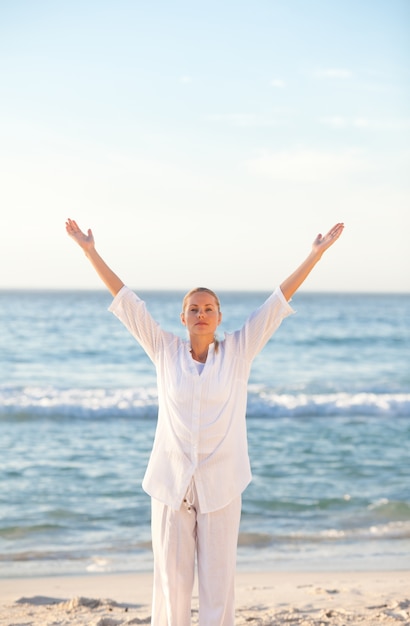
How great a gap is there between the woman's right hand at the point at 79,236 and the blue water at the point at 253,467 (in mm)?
3422

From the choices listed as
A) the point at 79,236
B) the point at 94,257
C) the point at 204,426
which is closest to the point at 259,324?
the point at 204,426

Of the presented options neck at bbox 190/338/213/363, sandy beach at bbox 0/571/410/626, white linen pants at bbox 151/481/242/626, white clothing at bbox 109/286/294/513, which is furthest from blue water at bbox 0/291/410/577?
neck at bbox 190/338/213/363

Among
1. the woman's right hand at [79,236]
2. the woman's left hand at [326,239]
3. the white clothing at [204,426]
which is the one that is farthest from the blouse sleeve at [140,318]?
the woman's left hand at [326,239]

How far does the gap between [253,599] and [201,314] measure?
8.90 feet

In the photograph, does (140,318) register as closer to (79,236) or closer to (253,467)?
(79,236)

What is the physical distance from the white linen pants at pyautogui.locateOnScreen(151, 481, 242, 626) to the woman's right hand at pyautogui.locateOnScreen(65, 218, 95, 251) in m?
1.21

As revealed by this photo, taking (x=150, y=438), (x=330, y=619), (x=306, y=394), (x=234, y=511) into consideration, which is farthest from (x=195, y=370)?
(x=306, y=394)

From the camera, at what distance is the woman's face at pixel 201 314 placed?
3.65 m

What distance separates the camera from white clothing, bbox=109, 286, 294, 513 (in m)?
3.49

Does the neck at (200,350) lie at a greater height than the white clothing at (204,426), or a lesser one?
greater

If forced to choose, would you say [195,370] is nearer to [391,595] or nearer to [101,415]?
[391,595]

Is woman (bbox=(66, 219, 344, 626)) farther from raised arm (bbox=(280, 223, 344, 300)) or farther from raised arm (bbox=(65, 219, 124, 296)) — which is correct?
raised arm (bbox=(65, 219, 124, 296))

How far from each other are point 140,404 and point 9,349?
13466 mm

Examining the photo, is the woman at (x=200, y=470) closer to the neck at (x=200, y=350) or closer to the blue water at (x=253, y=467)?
the neck at (x=200, y=350)
